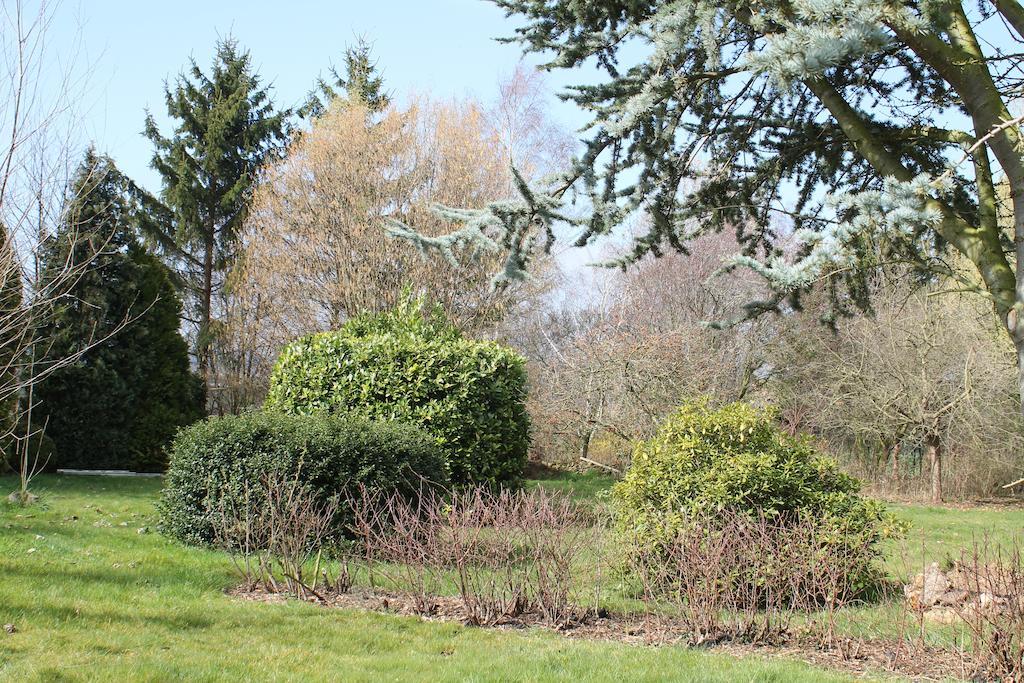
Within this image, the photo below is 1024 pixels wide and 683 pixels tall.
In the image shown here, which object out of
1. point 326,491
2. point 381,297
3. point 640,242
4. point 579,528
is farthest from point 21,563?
point 381,297

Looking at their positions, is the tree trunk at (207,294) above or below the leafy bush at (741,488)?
above

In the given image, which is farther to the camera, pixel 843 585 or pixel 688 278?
pixel 688 278

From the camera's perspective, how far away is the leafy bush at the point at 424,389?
8758 mm

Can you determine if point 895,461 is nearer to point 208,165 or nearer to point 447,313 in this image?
point 447,313

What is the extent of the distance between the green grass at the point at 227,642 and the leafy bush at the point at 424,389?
9.50ft

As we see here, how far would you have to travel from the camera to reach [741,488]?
5.75 metres

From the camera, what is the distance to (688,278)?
1755 centimetres

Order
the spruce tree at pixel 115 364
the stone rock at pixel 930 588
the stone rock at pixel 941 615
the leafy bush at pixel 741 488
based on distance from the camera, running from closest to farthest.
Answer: the stone rock at pixel 941 615 < the stone rock at pixel 930 588 < the leafy bush at pixel 741 488 < the spruce tree at pixel 115 364

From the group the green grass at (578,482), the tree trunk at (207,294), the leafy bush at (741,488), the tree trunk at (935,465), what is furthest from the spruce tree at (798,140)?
the tree trunk at (207,294)

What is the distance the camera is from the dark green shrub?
6.82 m

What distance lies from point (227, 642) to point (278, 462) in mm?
2417

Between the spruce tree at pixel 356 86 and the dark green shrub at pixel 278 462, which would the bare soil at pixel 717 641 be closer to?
the dark green shrub at pixel 278 462

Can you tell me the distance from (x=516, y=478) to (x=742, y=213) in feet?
15.1

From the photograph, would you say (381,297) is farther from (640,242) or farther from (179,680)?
(179,680)
